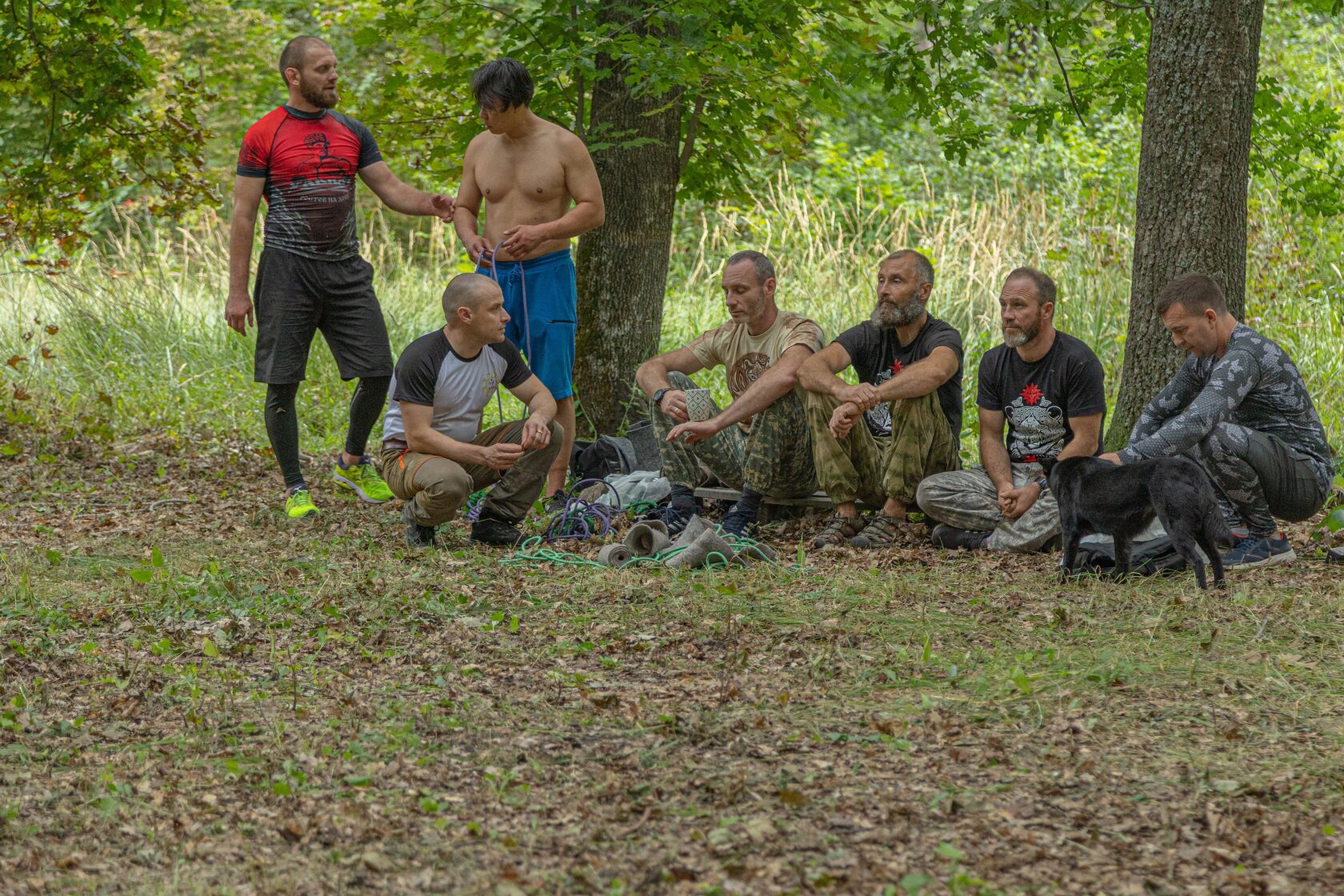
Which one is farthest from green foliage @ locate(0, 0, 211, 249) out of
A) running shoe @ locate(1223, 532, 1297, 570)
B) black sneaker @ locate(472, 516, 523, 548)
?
running shoe @ locate(1223, 532, 1297, 570)

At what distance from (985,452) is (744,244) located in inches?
241

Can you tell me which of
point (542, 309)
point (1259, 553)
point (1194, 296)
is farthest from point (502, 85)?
point (1259, 553)

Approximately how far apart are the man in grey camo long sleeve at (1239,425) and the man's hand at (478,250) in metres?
2.92

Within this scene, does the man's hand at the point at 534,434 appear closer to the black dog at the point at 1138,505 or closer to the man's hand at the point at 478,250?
the man's hand at the point at 478,250

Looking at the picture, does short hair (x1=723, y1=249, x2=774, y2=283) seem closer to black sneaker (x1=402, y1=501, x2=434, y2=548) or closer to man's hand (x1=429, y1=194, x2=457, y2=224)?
→ man's hand (x1=429, y1=194, x2=457, y2=224)

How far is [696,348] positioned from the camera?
616 cm

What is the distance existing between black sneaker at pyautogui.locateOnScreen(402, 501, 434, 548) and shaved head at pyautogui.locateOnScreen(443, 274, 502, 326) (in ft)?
2.72

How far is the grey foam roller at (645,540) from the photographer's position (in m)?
5.26

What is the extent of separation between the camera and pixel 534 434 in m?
5.46

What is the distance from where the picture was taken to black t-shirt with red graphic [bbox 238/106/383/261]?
Answer: 613 cm

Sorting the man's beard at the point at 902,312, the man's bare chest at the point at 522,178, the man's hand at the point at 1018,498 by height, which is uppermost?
the man's bare chest at the point at 522,178

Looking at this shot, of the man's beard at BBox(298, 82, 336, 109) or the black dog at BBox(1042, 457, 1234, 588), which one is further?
the man's beard at BBox(298, 82, 336, 109)

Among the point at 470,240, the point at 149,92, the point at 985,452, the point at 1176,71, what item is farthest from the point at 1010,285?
the point at 149,92

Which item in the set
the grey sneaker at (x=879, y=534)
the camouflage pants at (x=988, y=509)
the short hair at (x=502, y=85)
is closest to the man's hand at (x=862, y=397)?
the camouflage pants at (x=988, y=509)
